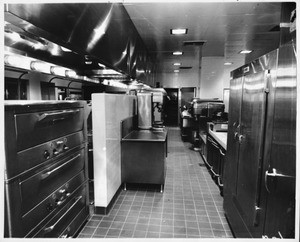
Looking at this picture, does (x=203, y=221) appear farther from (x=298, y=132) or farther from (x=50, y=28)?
(x=50, y=28)

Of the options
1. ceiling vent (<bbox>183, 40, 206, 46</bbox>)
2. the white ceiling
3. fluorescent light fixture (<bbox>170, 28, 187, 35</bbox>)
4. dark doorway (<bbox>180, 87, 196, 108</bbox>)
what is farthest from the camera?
dark doorway (<bbox>180, 87, 196, 108</bbox>)

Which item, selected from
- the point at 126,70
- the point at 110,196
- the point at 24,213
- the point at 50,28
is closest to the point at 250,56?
the point at 126,70

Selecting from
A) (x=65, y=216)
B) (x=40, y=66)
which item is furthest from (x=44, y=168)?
(x=40, y=66)

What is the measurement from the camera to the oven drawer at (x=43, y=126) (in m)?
1.25

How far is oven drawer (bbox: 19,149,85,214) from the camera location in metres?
1.31

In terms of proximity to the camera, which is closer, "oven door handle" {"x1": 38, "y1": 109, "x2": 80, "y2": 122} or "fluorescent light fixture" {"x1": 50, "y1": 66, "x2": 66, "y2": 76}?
"oven door handle" {"x1": 38, "y1": 109, "x2": 80, "y2": 122}

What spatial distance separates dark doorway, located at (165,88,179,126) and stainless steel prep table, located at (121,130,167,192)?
8.04 metres

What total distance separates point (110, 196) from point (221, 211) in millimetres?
1570

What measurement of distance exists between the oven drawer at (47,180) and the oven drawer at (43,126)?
0.78ft

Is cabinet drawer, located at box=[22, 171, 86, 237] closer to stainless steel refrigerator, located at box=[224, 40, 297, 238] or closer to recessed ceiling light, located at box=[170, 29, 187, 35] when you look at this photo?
stainless steel refrigerator, located at box=[224, 40, 297, 238]

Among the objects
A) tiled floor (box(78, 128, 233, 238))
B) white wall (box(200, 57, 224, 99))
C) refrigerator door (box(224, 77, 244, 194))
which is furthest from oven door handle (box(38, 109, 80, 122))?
white wall (box(200, 57, 224, 99))

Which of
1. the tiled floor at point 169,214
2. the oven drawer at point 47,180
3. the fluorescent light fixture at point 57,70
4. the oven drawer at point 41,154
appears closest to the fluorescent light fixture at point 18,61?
the fluorescent light fixture at point 57,70

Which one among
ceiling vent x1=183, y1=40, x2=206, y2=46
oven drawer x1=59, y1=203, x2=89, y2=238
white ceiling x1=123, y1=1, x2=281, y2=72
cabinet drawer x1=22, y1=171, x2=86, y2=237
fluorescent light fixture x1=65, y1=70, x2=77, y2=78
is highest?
ceiling vent x1=183, y1=40, x2=206, y2=46

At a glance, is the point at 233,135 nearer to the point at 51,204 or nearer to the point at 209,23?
the point at 51,204
